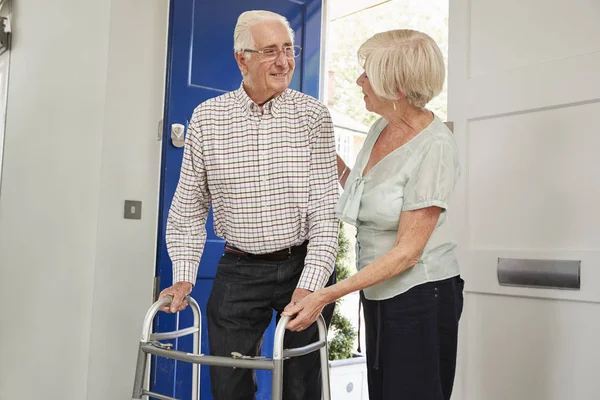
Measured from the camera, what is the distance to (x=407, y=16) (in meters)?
9.02

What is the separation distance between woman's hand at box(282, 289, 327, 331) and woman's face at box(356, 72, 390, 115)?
49cm

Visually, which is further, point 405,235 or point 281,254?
point 281,254

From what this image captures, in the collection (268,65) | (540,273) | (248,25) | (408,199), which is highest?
(248,25)

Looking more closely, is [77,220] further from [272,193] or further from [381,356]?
[381,356]

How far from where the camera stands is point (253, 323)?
1.81 metres

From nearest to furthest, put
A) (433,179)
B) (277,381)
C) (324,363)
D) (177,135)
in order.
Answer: (277,381), (433,179), (324,363), (177,135)

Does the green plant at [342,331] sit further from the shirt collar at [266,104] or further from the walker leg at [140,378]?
the walker leg at [140,378]

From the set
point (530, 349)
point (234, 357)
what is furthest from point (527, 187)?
point (234, 357)

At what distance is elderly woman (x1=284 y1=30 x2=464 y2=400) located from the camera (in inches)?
57.6

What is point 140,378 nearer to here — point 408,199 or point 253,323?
point 253,323

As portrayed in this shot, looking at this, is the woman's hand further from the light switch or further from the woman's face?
the light switch

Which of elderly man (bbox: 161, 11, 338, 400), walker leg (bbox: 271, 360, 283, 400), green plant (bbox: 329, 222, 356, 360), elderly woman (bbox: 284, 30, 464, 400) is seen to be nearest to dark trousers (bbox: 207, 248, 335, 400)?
elderly man (bbox: 161, 11, 338, 400)

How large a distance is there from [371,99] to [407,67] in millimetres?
146

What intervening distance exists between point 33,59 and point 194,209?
76.2 inches
